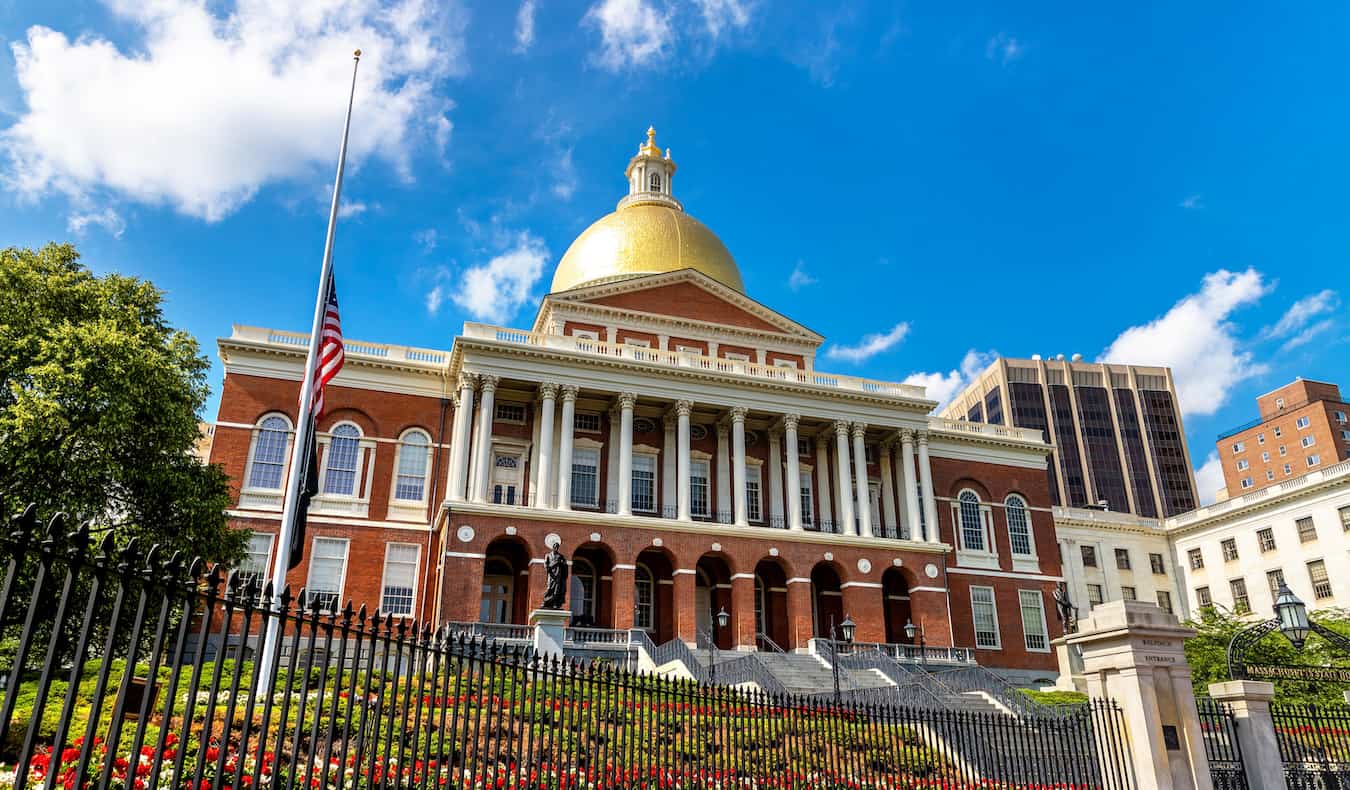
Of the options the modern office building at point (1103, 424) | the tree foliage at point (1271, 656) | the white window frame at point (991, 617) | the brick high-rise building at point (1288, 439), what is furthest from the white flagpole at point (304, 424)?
the modern office building at point (1103, 424)

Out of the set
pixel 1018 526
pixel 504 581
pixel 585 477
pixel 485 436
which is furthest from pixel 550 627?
pixel 1018 526

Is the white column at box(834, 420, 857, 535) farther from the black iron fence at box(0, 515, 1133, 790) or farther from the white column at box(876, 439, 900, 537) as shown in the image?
the black iron fence at box(0, 515, 1133, 790)

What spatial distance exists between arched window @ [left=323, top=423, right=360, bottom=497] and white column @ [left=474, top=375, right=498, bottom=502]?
560 centimetres

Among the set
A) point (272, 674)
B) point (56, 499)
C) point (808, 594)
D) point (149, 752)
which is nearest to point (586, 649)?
point (808, 594)

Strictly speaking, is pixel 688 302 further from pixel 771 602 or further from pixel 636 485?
pixel 771 602

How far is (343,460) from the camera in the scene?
40.0 metres

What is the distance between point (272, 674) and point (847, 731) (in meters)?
12.7

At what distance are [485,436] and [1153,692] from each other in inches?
1151

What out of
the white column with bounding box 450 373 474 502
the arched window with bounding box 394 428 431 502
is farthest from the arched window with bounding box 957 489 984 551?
the arched window with bounding box 394 428 431 502

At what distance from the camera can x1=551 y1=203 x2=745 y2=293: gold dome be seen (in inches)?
2012

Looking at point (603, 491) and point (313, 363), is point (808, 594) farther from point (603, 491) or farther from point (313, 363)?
point (313, 363)

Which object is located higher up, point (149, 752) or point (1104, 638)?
point (1104, 638)

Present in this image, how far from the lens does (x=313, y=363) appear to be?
66.3 ft

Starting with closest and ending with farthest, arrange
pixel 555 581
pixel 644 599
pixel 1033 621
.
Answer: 1. pixel 555 581
2. pixel 644 599
3. pixel 1033 621
